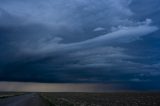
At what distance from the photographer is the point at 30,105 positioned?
41.8 m

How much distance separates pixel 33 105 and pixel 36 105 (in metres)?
0.42

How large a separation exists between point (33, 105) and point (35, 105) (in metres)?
0.28

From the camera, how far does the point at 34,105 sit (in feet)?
138

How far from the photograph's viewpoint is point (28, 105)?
41.8 metres

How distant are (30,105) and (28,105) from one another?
265 mm

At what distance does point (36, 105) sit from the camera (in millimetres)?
42125

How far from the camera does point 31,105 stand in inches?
1650

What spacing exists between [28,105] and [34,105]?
79 centimetres

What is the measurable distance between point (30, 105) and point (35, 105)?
2.18ft

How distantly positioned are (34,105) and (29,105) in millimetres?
662

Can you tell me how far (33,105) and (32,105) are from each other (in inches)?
5.5

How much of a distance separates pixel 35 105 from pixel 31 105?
528 millimetres

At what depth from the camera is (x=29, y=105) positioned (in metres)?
41.8

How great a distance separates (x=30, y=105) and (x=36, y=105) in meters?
0.80
